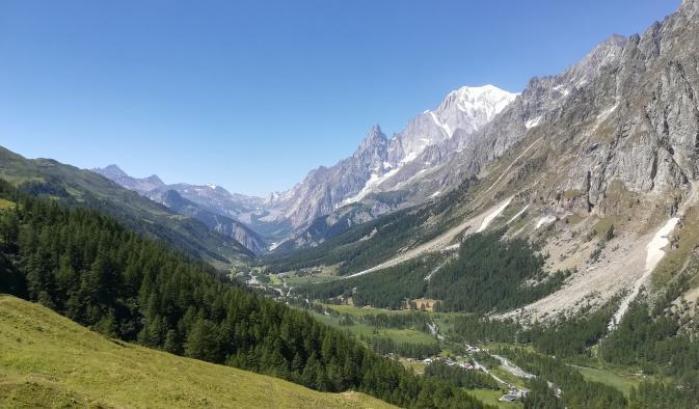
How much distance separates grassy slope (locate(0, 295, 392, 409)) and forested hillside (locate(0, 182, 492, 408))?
70.5ft

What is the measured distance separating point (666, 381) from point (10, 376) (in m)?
202

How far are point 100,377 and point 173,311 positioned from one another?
2396 inches

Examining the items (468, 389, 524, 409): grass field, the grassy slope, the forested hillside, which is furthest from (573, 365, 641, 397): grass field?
the grassy slope

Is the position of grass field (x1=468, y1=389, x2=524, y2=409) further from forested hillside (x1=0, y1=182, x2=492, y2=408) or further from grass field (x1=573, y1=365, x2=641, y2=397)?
forested hillside (x1=0, y1=182, x2=492, y2=408)

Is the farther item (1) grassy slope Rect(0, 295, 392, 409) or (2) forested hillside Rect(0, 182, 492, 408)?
(2) forested hillside Rect(0, 182, 492, 408)

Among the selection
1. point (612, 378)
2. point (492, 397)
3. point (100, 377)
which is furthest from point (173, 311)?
point (612, 378)

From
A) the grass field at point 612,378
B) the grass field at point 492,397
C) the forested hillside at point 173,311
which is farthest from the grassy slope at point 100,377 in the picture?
the grass field at point 612,378

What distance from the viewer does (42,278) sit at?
330ft

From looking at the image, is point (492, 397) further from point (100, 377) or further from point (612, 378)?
point (100, 377)

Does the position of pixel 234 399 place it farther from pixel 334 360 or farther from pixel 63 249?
pixel 63 249

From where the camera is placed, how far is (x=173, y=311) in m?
111

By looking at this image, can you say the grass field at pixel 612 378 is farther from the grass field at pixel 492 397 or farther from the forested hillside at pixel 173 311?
the forested hillside at pixel 173 311

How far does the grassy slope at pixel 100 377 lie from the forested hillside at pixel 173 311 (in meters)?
21.5

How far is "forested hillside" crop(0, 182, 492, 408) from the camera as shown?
9931cm
